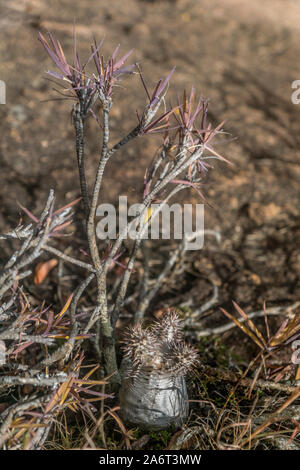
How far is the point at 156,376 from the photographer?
1.46 metres

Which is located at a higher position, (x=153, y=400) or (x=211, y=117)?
(x=211, y=117)

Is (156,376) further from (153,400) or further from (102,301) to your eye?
(102,301)

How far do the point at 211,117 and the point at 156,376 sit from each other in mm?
2714

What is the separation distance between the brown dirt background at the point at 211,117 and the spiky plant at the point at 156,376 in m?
0.88

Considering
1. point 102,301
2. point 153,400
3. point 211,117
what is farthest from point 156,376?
point 211,117

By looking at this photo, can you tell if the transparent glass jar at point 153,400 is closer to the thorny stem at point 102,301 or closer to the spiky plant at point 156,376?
the spiky plant at point 156,376

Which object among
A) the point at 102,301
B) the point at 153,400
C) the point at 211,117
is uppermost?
the point at 211,117

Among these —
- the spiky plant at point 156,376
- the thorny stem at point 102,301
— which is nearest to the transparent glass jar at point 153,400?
the spiky plant at point 156,376

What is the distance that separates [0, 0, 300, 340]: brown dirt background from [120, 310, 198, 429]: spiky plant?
88 cm

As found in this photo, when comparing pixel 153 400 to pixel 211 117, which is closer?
pixel 153 400

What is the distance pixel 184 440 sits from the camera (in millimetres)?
1445

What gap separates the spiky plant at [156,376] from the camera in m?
1.43

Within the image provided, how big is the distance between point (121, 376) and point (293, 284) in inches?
51.0
